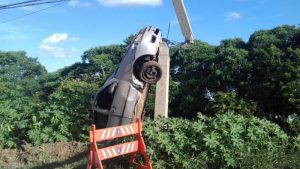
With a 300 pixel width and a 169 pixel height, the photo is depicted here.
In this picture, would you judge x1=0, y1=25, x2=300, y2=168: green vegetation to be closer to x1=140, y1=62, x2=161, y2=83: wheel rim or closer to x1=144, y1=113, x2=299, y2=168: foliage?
x1=144, y1=113, x2=299, y2=168: foliage

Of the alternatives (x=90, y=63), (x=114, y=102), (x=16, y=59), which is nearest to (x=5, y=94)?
(x=114, y=102)

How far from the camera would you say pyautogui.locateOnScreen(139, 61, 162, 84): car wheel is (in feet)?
30.0

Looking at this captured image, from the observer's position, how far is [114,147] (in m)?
6.71

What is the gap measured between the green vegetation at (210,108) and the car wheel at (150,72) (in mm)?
1170

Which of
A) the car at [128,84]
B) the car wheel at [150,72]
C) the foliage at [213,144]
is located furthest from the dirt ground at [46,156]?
the car wheel at [150,72]

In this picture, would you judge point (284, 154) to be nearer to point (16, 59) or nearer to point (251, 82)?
point (251, 82)

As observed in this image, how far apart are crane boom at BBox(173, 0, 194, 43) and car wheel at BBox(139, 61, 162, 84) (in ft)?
6.08

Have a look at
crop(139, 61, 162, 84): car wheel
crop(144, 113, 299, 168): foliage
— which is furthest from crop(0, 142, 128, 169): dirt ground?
crop(139, 61, 162, 84): car wheel

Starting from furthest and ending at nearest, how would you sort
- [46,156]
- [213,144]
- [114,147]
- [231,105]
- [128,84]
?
[231,105] → [46,156] → [128,84] → [213,144] → [114,147]

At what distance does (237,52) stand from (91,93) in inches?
635

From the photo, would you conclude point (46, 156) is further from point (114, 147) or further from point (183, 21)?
point (183, 21)

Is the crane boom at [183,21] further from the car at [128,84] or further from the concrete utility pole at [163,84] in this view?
the car at [128,84]

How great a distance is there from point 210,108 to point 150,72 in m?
14.4

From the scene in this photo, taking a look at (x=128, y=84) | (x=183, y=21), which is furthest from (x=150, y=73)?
(x=183, y=21)
